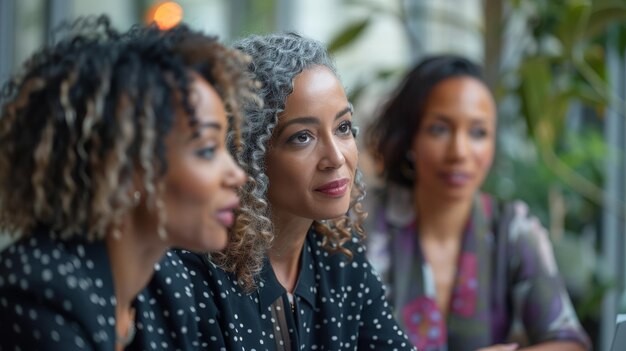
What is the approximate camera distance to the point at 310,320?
1527 millimetres

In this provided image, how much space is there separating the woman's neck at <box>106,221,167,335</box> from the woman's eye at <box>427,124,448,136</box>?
4.28 ft

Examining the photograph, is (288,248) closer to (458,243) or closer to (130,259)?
(130,259)

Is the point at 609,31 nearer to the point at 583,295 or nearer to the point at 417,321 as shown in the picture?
the point at 583,295

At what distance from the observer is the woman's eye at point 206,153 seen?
1.05 meters

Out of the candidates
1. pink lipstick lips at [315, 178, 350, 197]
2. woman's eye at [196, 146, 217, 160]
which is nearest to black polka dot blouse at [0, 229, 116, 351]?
woman's eye at [196, 146, 217, 160]

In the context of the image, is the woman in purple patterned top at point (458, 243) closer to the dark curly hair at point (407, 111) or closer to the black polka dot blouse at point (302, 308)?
the dark curly hair at point (407, 111)

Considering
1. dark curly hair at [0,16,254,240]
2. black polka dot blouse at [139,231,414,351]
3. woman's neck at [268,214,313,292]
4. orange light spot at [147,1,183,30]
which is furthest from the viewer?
orange light spot at [147,1,183,30]

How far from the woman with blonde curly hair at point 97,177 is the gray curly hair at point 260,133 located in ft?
1.07

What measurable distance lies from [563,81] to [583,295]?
82 centimetres

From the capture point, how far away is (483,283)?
7.41ft

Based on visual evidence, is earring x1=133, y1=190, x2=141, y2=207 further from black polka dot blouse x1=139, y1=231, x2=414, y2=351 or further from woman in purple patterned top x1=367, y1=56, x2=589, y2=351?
woman in purple patterned top x1=367, y1=56, x2=589, y2=351

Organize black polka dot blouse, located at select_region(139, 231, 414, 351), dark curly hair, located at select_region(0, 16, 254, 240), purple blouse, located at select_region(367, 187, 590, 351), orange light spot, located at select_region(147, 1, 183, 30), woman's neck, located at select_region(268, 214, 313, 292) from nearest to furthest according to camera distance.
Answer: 1. dark curly hair, located at select_region(0, 16, 254, 240)
2. black polka dot blouse, located at select_region(139, 231, 414, 351)
3. woman's neck, located at select_region(268, 214, 313, 292)
4. purple blouse, located at select_region(367, 187, 590, 351)
5. orange light spot, located at select_region(147, 1, 183, 30)

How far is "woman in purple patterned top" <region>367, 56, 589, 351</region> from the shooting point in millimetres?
2223

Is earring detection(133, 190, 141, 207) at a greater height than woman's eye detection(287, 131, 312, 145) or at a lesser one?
lesser
